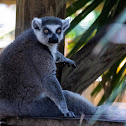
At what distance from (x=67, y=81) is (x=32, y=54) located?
63cm

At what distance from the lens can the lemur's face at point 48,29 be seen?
2.67 metres

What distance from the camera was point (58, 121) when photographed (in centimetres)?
194

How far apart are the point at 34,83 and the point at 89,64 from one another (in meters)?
0.74

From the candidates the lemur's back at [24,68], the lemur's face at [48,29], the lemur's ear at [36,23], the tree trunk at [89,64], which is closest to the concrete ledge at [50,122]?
the lemur's back at [24,68]

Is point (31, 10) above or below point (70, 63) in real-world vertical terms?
above

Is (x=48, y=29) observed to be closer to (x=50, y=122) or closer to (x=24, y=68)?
(x=24, y=68)

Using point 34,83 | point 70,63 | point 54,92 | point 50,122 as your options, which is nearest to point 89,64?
point 70,63

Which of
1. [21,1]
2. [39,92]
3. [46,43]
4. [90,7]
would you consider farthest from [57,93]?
[21,1]

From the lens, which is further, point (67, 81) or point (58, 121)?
point (67, 81)

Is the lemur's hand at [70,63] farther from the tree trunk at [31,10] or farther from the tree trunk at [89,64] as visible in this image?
the tree trunk at [31,10]

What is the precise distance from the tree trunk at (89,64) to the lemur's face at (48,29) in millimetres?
405

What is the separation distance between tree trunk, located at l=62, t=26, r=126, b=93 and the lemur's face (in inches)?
15.9

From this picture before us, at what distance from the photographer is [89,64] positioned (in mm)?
2736

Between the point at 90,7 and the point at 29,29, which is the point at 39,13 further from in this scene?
the point at 90,7
